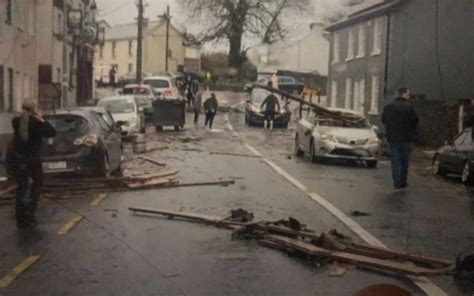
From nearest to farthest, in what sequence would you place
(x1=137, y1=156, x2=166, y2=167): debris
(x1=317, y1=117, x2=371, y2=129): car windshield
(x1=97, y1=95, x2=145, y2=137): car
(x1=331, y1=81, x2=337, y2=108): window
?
(x1=137, y1=156, x2=166, y2=167): debris → (x1=317, y1=117, x2=371, y2=129): car windshield → (x1=97, y1=95, x2=145, y2=137): car → (x1=331, y1=81, x2=337, y2=108): window

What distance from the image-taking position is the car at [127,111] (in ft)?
105

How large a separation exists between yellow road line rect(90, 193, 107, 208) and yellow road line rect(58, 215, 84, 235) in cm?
128

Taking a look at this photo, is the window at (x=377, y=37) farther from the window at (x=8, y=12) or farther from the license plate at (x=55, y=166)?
the license plate at (x=55, y=166)

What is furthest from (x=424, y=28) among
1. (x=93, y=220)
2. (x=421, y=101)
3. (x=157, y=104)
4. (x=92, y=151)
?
(x=93, y=220)

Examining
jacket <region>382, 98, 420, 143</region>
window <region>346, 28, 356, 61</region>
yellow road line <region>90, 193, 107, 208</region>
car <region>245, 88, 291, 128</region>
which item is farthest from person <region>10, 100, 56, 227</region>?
window <region>346, 28, 356, 61</region>

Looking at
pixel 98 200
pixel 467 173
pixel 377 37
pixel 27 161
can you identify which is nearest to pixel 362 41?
pixel 377 37

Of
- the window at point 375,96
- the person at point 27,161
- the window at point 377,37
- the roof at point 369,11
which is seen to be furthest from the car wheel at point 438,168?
the window at point 377,37

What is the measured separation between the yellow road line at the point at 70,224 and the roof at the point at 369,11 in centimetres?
3145

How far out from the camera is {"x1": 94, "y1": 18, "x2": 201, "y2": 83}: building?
111 meters

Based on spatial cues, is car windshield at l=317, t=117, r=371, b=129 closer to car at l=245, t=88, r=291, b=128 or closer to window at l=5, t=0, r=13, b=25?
window at l=5, t=0, r=13, b=25

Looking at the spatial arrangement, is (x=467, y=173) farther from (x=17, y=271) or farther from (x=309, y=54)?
(x=309, y=54)

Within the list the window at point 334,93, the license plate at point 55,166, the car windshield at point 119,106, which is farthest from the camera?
the window at point 334,93

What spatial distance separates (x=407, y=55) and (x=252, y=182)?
981 inches

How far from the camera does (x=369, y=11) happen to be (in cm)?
4572
